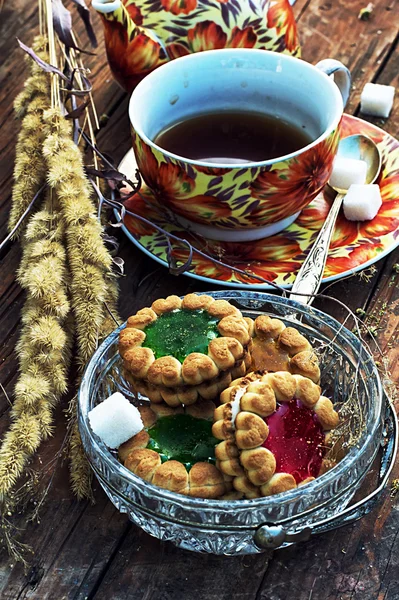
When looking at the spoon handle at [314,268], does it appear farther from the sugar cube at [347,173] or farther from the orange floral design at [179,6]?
the orange floral design at [179,6]

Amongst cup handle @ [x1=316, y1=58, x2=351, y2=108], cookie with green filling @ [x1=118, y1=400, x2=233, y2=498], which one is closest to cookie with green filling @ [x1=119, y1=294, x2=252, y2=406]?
cookie with green filling @ [x1=118, y1=400, x2=233, y2=498]

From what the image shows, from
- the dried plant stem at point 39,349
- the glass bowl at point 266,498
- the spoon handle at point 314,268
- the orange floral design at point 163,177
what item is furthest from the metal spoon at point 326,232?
the dried plant stem at point 39,349

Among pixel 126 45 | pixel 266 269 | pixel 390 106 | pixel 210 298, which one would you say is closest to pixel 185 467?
pixel 210 298

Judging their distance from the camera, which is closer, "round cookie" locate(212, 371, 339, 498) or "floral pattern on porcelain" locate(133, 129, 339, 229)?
"round cookie" locate(212, 371, 339, 498)

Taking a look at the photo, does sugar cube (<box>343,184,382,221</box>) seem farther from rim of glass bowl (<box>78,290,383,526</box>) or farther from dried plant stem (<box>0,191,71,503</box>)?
dried plant stem (<box>0,191,71,503</box>)

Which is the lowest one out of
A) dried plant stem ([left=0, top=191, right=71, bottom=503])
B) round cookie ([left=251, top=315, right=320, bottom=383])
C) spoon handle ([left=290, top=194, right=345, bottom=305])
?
dried plant stem ([left=0, top=191, right=71, bottom=503])

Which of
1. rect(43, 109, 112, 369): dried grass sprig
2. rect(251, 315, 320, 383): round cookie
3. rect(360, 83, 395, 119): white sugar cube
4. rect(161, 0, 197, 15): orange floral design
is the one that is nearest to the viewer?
rect(251, 315, 320, 383): round cookie
